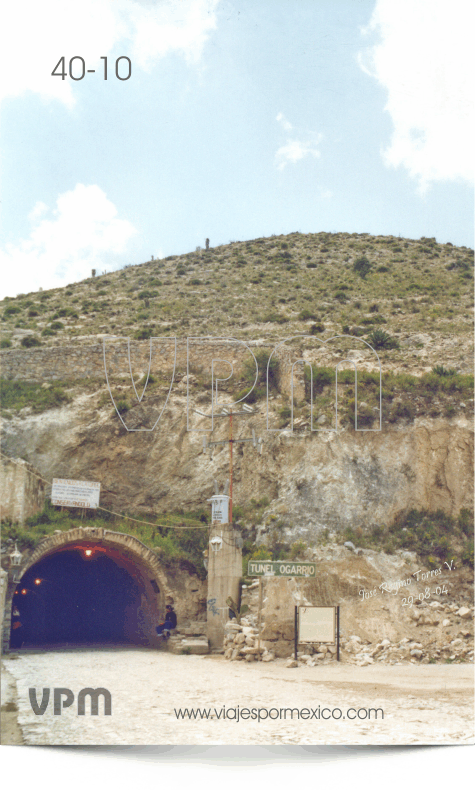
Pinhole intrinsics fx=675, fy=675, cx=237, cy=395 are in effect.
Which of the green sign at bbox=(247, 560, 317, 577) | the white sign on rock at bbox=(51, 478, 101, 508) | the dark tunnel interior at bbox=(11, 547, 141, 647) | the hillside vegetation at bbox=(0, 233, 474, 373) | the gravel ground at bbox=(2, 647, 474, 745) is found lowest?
the dark tunnel interior at bbox=(11, 547, 141, 647)

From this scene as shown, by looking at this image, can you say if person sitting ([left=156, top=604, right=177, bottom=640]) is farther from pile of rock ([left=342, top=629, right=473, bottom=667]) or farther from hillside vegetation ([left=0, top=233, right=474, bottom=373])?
hillside vegetation ([left=0, top=233, right=474, bottom=373])

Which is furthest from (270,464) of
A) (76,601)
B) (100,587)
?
(76,601)

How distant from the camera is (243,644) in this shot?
1636cm

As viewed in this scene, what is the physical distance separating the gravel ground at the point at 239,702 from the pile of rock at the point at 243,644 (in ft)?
4.28

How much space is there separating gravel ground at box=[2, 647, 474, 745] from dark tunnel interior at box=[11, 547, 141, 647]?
9444 mm

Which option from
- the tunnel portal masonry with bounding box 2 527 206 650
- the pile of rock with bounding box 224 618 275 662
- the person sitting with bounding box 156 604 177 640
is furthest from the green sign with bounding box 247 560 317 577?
the tunnel portal masonry with bounding box 2 527 206 650

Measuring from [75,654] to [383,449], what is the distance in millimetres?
10632

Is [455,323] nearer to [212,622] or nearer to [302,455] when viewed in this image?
[302,455]

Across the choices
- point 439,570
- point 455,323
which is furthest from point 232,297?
point 439,570

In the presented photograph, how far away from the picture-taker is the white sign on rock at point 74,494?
67.9 feet

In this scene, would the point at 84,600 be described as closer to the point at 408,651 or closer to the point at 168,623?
the point at 168,623

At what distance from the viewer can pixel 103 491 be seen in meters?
23.6

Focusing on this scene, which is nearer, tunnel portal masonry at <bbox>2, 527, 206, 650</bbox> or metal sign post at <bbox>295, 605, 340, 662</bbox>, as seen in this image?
metal sign post at <bbox>295, 605, 340, 662</bbox>

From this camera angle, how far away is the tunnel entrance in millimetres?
21812
